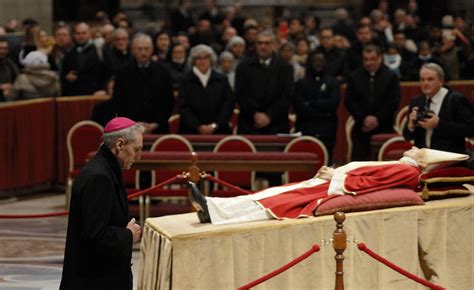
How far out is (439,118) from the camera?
11156mm

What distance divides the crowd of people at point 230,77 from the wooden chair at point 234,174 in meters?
0.62

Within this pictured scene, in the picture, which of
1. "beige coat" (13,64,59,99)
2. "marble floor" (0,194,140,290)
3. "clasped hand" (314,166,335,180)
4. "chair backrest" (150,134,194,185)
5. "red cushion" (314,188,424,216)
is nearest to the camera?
"red cushion" (314,188,424,216)

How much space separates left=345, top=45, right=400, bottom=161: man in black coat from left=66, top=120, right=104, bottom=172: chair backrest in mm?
2823

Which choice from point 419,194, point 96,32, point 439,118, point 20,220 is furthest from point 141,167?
point 96,32

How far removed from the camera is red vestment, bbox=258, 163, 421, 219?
887cm

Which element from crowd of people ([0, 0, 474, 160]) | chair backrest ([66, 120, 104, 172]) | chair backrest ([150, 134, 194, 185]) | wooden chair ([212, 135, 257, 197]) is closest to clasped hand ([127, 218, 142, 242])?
crowd of people ([0, 0, 474, 160])

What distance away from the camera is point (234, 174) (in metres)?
13.1

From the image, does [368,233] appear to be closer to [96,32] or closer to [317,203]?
[317,203]

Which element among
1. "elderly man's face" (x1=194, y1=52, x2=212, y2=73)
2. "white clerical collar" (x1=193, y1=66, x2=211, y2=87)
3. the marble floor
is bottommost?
the marble floor

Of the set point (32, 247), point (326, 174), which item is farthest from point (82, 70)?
point (326, 174)

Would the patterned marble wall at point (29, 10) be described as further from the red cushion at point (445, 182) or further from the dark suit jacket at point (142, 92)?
the red cushion at point (445, 182)

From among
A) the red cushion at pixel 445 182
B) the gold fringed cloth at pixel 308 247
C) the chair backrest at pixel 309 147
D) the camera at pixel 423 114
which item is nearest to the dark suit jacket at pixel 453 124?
the camera at pixel 423 114

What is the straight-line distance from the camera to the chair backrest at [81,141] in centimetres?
1440

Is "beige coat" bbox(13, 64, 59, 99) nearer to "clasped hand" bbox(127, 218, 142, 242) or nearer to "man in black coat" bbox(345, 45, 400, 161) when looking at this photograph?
"man in black coat" bbox(345, 45, 400, 161)
